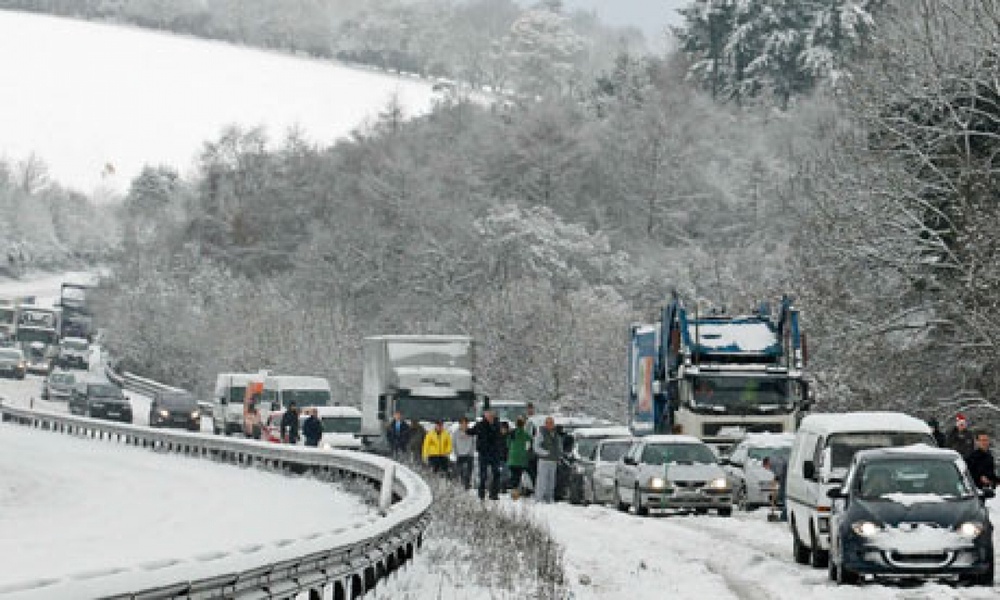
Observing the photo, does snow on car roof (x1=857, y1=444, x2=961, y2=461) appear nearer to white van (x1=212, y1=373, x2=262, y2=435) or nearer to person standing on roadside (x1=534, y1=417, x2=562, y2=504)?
person standing on roadside (x1=534, y1=417, x2=562, y2=504)

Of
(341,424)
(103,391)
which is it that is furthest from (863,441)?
(103,391)

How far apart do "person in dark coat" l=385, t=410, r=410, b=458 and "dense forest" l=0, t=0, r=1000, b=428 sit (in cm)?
1185

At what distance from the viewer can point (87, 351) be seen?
114312mm

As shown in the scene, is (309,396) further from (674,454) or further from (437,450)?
(674,454)

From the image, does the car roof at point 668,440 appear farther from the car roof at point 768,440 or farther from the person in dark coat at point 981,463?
the person in dark coat at point 981,463

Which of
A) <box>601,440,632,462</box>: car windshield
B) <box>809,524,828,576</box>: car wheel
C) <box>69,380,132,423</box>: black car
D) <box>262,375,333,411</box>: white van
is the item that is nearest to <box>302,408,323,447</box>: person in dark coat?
<box>262,375,333,411</box>: white van

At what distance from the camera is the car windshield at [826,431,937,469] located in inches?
917

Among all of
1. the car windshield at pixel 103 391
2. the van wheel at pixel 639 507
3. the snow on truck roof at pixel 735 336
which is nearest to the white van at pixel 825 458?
the van wheel at pixel 639 507

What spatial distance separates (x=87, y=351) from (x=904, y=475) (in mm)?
97457

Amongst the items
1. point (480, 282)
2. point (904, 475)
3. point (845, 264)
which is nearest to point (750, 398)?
point (845, 264)

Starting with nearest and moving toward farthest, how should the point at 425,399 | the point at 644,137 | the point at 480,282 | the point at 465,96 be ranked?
the point at 425,399 → the point at 480,282 → the point at 644,137 → the point at 465,96

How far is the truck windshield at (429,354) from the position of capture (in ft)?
158

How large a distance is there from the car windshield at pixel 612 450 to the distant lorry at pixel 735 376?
2.08m

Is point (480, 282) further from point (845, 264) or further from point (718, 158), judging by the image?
point (845, 264)
